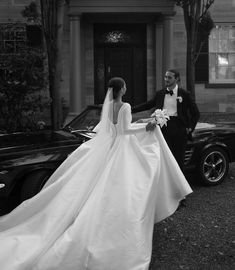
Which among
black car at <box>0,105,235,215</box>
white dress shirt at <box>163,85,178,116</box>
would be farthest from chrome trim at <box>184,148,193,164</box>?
white dress shirt at <box>163,85,178,116</box>

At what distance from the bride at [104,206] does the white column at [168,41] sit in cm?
818

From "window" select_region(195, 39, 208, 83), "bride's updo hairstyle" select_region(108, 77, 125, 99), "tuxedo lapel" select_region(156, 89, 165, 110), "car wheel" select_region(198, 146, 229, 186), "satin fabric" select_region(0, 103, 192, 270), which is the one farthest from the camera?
"window" select_region(195, 39, 208, 83)

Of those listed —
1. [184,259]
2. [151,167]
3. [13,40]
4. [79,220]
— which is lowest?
[184,259]

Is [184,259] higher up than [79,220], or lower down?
lower down

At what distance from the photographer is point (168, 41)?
12.9 m

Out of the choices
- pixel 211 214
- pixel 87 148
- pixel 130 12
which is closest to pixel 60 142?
pixel 87 148

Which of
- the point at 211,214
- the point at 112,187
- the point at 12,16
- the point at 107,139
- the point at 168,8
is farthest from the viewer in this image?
the point at 12,16

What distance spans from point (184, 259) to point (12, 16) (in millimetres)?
11040

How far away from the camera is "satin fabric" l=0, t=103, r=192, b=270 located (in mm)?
3812

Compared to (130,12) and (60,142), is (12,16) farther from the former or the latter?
(60,142)

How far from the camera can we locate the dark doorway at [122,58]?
14.3 meters

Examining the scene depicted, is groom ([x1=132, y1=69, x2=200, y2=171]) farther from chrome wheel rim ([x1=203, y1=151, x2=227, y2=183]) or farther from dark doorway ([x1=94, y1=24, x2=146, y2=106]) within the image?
dark doorway ([x1=94, y1=24, x2=146, y2=106])

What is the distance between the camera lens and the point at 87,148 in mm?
4902

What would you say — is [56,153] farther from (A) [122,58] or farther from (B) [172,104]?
(A) [122,58]
